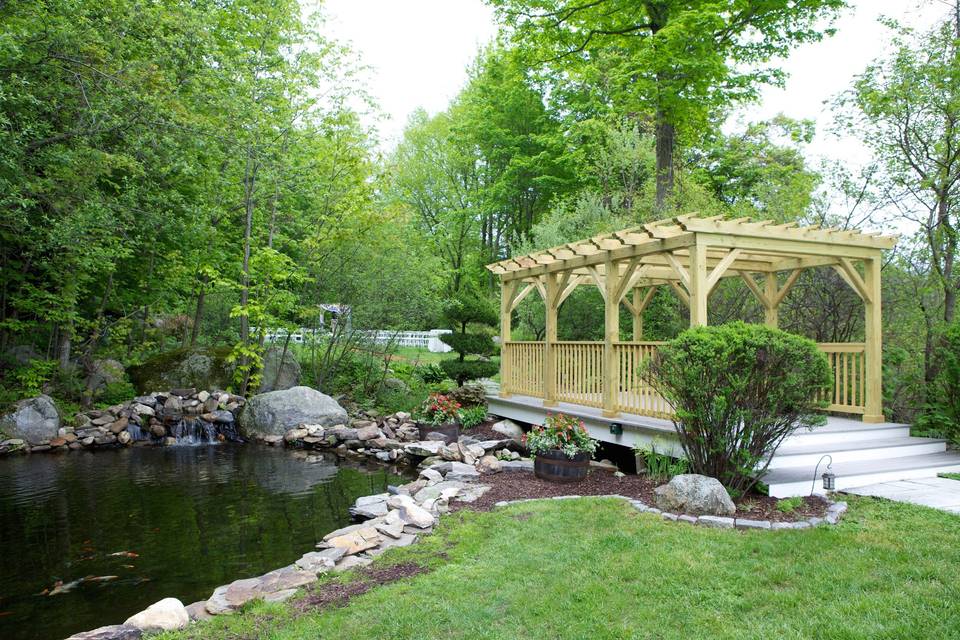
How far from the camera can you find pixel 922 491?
5.38 m

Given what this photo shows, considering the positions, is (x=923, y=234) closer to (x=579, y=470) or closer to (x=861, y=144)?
(x=861, y=144)

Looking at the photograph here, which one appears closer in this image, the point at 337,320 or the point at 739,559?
the point at 739,559

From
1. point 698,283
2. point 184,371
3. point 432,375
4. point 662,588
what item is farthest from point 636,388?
point 184,371

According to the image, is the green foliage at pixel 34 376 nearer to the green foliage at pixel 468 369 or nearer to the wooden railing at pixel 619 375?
the green foliage at pixel 468 369

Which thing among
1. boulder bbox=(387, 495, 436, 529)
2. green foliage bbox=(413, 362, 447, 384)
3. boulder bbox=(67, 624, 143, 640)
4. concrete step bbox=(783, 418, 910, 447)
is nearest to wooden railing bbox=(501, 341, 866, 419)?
concrete step bbox=(783, 418, 910, 447)

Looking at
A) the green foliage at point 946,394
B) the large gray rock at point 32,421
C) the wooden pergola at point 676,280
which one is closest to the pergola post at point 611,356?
the wooden pergola at point 676,280

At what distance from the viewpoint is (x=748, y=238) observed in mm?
6551

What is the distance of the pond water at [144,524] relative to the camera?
13.8 ft

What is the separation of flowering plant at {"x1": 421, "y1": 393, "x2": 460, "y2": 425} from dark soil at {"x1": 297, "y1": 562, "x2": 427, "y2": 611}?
17.2 feet

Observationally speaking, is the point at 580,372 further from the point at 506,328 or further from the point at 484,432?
the point at 506,328

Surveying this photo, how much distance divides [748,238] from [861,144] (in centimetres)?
362

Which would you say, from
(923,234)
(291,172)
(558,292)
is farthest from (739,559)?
(291,172)

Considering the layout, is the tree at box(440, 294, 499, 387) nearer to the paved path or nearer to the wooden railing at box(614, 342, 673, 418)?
the wooden railing at box(614, 342, 673, 418)

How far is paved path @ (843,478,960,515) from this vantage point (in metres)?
4.93
